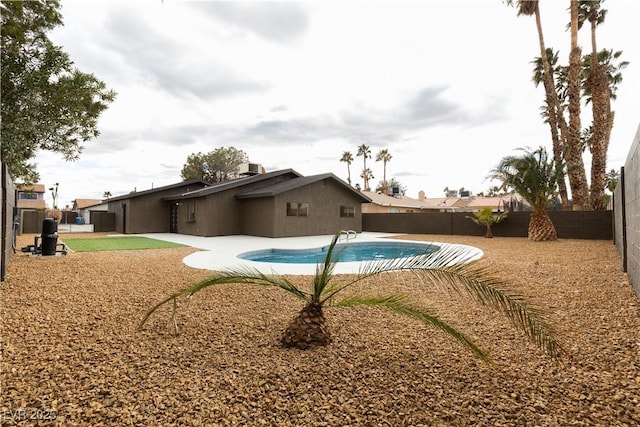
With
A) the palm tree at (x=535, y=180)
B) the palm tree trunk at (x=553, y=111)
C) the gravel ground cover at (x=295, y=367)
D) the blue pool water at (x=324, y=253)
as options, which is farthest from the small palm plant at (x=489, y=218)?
the gravel ground cover at (x=295, y=367)

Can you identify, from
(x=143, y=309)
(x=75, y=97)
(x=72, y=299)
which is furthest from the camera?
(x=75, y=97)

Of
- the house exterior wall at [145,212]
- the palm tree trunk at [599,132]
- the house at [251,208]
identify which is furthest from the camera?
the house exterior wall at [145,212]

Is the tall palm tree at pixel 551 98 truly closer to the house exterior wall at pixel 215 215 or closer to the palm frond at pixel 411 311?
the house exterior wall at pixel 215 215

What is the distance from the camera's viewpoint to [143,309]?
4.64 metres

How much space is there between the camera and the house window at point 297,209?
17422 millimetres

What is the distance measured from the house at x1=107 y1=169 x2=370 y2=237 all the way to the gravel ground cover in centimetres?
1208

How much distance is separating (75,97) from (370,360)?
48.5ft

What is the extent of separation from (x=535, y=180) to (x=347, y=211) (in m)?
10.0

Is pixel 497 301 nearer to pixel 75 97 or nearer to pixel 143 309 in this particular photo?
pixel 143 309

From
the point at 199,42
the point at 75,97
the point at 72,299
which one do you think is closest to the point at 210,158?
the point at 75,97

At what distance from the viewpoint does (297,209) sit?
701 inches

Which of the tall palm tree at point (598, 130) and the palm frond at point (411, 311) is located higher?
the tall palm tree at point (598, 130)

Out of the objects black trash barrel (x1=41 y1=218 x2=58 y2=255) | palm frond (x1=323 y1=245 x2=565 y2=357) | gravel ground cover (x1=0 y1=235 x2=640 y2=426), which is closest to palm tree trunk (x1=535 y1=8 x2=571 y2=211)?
gravel ground cover (x1=0 y1=235 x2=640 y2=426)

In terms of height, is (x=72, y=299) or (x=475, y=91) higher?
(x=475, y=91)
